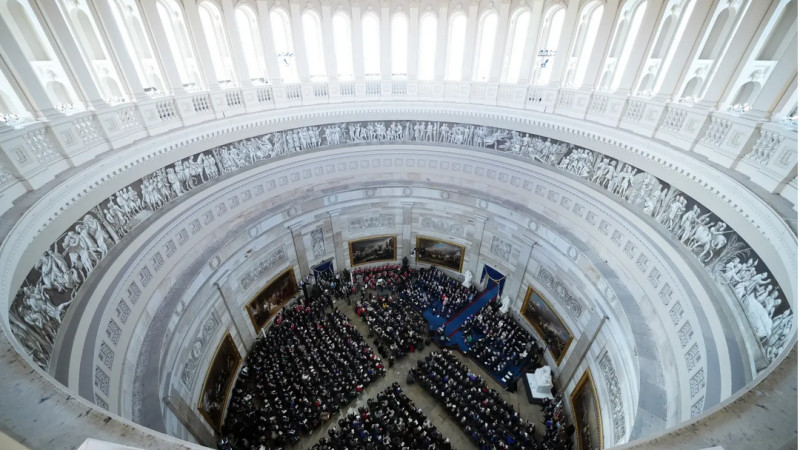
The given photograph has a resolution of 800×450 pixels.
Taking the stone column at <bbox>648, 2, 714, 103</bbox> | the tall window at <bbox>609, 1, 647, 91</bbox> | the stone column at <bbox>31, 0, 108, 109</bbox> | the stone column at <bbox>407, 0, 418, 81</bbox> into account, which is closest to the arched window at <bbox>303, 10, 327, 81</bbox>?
the stone column at <bbox>407, 0, 418, 81</bbox>

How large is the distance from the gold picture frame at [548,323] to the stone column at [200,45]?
1604 cm

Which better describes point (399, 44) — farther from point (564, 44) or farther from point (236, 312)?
point (236, 312)

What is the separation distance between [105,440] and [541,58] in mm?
16598

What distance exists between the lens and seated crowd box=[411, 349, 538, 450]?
11492 mm

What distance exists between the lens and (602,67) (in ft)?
40.6

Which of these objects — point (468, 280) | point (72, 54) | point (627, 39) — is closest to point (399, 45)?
A: point (627, 39)

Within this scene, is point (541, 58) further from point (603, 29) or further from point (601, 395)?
point (601, 395)

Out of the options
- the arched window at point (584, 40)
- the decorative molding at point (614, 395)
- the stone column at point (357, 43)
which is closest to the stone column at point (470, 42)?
the arched window at point (584, 40)

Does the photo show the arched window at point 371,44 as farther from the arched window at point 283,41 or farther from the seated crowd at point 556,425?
the seated crowd at point 556,425

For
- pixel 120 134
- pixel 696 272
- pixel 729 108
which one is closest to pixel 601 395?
pixel 696 272

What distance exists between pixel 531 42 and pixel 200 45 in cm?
1294

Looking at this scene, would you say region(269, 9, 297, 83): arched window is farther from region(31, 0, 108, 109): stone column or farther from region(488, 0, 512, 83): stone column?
region(488, 0, 512, 83): stone column

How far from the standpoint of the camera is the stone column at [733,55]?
313 inches

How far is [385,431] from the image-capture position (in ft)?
38.3
